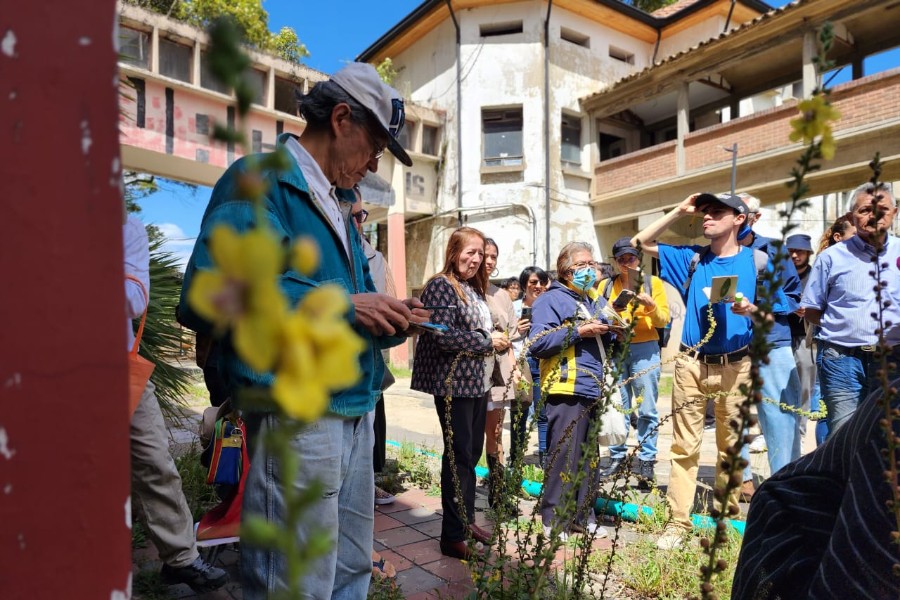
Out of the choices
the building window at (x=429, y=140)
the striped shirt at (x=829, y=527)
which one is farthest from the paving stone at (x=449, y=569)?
the building window at (x=429, y=140)

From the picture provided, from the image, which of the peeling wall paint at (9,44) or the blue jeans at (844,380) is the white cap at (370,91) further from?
the blue jeans at (844,380)

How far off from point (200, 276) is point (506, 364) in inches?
174

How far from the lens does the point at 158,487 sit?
Answer: 2.46 m

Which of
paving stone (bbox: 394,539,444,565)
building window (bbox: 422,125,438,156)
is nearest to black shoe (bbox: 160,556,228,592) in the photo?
paving stone (bbox: 394,539,444,565)

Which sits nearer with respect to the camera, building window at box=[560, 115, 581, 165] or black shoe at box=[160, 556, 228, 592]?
black shoe at box=[160, 556, 228, 592]

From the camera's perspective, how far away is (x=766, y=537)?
1282mm

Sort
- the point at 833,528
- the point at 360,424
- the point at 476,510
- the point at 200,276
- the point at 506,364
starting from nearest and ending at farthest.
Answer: the point at 200,276, the point at 833,528, the point at 360,424, the point at 476,510, the point at 506,364

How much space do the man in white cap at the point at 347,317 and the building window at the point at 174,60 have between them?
1029 cm

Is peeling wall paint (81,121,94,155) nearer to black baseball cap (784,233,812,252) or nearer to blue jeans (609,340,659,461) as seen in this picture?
blue jeans (609,340,659,461)

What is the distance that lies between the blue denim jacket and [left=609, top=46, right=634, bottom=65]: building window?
52.4ft

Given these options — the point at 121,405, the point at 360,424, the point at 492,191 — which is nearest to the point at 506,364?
the point at 360,424

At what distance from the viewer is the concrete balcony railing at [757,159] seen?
9961 mm

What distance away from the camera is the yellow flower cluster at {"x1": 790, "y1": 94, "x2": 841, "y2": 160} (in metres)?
0.62

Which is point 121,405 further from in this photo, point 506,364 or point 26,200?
point 506,364
